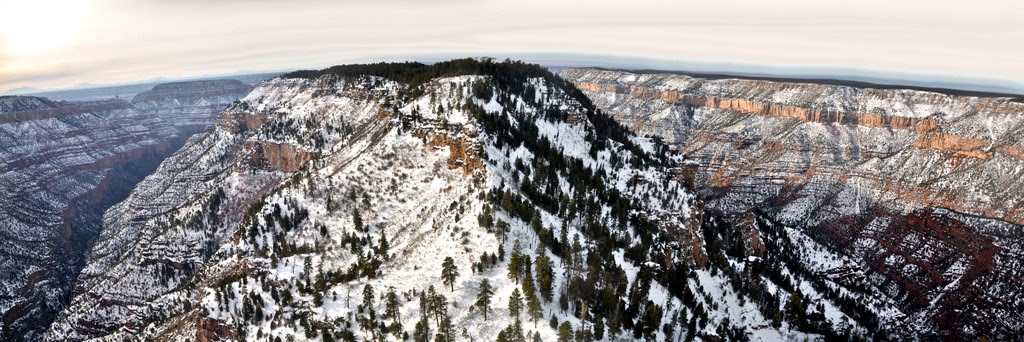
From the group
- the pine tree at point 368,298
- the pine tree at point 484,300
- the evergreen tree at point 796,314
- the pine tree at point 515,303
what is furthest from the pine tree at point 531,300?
the evergreen tree at point 796,314

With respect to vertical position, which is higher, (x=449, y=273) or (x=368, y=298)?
(x=449, y=273)

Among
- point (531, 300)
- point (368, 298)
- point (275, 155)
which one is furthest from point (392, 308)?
point (275, 155)

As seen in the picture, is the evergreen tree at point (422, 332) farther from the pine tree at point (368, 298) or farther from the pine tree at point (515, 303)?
the pine tree at point (515, 303)

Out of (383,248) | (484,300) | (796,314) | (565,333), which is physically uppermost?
(484,300)

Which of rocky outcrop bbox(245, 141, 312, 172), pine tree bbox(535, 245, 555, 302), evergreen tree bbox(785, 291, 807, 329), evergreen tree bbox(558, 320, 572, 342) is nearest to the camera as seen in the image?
evergreen tree bbox(558, 320, 572, 342)

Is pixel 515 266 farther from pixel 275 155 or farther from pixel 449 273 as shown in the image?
pixel 275 155

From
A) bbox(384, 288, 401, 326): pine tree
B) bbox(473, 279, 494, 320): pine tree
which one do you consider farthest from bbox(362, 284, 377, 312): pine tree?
bbox(473, 279, 494, 320): pine tree

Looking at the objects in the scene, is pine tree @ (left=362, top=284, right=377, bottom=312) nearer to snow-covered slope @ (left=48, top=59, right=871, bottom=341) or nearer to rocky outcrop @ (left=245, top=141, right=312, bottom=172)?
snow-covered slope @ (left=48, top=59, right=871, bottom=341)

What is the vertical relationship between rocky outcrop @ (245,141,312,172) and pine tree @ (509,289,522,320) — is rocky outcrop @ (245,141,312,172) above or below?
above

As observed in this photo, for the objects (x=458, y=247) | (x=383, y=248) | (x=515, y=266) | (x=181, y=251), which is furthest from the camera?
(x=181, y=251)
